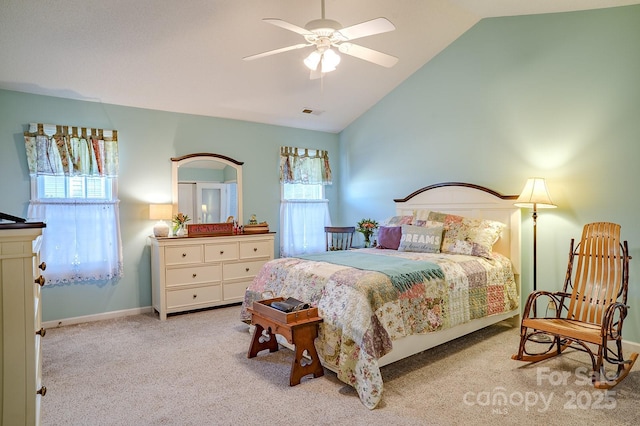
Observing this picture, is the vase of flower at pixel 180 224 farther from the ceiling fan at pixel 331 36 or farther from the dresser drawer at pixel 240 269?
the ceiling fan at pixel 331 36

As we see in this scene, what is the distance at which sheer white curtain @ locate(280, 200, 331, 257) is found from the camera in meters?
5.61

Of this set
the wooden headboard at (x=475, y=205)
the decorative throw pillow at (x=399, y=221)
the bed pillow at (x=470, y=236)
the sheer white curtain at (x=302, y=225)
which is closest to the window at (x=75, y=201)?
the sheer white curtain at (x=302, y=225)

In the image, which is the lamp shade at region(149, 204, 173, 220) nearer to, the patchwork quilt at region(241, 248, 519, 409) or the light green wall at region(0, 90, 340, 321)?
the light green wall at region(0, 90, 340, 321)

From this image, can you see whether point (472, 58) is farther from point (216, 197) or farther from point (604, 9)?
point (216, 197)

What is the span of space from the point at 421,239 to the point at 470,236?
1.61 feet

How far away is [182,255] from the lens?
14.3 ft

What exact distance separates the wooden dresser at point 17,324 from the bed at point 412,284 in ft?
5.66

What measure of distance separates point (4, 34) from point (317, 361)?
12.1ft

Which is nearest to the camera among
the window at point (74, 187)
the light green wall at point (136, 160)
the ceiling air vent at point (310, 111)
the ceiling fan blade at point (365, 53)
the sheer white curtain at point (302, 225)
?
the ceiling fan blade at point (365, 53)

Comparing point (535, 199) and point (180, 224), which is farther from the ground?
point (535, 199)

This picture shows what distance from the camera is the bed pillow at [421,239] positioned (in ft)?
12.8

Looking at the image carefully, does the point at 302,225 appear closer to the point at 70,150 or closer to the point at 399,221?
the point at 399,221

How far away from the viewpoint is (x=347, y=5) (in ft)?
11.1

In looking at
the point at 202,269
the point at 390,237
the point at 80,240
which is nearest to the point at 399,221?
the point at 390,237
